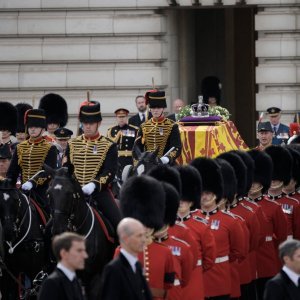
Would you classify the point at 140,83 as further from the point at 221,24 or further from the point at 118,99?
the point at 221,24

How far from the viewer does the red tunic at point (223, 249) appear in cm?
1655

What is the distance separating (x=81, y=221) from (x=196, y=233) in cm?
182

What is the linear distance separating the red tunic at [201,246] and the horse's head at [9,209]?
2.65 m

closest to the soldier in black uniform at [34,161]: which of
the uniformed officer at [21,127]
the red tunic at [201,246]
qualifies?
the uniformed officer at [21,127]

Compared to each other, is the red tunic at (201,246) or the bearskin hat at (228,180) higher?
the bearskin hat at (228,180)

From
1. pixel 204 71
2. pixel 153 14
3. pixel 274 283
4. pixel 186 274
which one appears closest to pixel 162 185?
pixel 186 274

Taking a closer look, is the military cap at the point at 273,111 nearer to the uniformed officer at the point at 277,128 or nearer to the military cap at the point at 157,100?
A: the uniformed officer at the point at 277,128

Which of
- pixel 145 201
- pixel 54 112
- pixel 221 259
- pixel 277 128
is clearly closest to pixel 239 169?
pixel 221 259

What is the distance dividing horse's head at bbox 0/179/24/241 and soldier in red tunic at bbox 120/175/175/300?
3256 millimetres

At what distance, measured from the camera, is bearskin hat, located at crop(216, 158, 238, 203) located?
57.4 ft

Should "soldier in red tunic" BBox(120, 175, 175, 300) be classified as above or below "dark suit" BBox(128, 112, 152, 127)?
below

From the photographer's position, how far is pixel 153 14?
28.5m

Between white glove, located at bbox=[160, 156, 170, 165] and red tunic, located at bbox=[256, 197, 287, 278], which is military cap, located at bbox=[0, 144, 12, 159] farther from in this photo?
red tunic, located at bbox=[256, 197, 287, 278]

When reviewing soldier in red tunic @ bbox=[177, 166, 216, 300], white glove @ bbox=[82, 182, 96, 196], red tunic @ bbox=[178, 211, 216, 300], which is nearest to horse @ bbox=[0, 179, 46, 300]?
white glove @ bbox=[82, 182, 96, 196]
